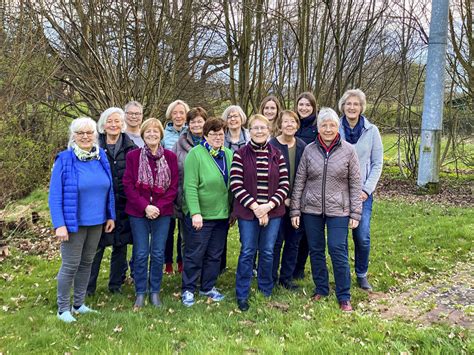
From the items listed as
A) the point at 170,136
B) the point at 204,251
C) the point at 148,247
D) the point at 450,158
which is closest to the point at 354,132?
the point at 204,251

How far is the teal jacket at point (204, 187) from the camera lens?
481 centimetres

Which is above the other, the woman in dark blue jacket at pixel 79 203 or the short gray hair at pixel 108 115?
the short gray hair at pixel 108 115

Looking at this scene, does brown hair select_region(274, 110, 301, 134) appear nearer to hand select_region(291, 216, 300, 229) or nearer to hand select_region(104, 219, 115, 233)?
hand select_region(291, 216, 300, 229)

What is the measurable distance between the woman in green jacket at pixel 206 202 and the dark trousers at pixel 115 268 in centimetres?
89

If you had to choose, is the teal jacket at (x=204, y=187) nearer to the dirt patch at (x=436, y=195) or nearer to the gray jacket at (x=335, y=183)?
the gray jacket at (x=335, y=183)

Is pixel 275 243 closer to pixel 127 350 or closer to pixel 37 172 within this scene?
pixel 127 350

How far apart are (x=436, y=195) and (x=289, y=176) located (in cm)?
888

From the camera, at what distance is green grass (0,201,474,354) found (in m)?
3.76

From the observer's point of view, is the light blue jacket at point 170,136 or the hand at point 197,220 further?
the light blue jacket at point 170,136

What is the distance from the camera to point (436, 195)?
12289mm

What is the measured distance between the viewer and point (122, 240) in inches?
198

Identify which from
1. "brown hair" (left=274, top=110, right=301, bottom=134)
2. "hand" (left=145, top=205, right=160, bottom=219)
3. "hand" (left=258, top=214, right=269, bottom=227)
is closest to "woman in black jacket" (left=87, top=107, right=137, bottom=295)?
"hand" (left=145, top=205, right=160, bottom=219)

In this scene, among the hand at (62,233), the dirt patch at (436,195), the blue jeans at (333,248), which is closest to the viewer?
the hand at (62,233)

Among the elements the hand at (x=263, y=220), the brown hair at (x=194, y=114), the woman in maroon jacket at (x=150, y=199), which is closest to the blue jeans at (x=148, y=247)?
the woman in maroon jacket at (x=150, y=199)
